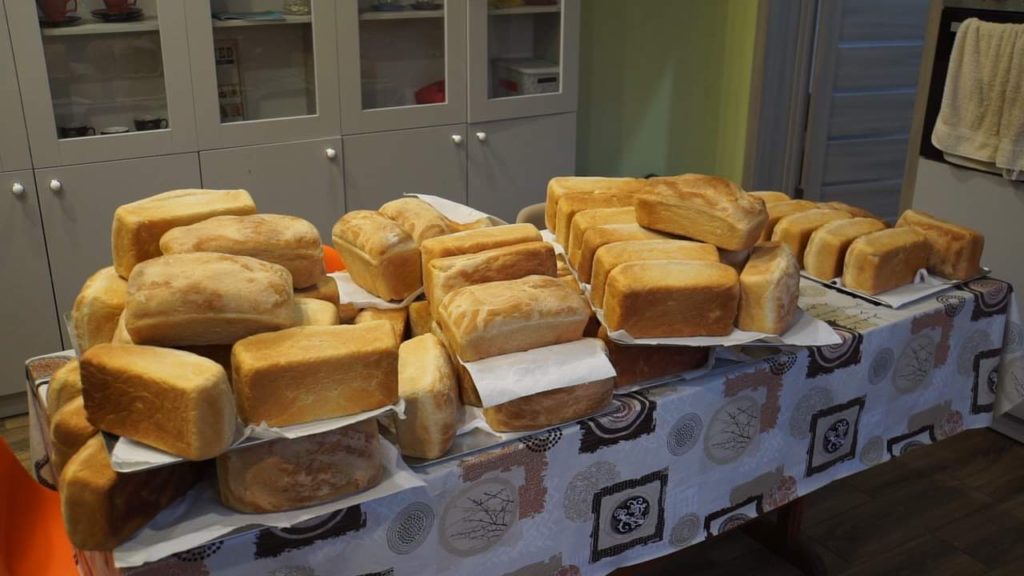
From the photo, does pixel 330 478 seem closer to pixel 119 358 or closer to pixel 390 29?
pixel 119 358

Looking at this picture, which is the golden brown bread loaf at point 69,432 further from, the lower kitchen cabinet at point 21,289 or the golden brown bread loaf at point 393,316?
the lower kitchen cabinet at point 21,289

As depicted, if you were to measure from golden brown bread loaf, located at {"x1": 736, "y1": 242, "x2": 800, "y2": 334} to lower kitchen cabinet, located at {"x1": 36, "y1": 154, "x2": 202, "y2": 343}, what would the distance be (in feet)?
6.47

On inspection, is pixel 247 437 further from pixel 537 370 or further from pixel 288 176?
pixel 288 176

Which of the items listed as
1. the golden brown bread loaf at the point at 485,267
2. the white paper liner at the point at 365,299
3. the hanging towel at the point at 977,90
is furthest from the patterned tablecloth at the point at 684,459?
the hanging towel at the point at 977,90

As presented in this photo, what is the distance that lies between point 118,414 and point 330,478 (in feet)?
0.88

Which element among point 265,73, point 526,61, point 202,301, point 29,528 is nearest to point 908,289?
point 202,301

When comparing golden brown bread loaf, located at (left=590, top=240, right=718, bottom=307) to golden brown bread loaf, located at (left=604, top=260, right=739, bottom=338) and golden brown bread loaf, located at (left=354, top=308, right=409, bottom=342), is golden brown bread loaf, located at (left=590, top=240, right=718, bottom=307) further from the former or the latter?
golden brown bread loaf, located at (left=354, top=308, right=409, bottom=342)

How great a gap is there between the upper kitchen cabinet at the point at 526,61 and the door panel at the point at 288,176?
0.56 m

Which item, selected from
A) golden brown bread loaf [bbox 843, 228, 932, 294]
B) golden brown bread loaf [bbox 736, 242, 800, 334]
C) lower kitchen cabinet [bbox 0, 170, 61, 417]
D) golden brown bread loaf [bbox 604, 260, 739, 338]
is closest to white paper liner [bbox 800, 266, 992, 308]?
golden brown bread loaf [bbox 843, 228, 932, 294]

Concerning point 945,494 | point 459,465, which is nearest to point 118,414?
point 459,465

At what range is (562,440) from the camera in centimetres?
134

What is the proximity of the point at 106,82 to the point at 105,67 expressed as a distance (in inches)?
1.8

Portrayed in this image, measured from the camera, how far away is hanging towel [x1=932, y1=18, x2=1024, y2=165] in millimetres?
2609

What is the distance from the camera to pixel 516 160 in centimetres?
341
